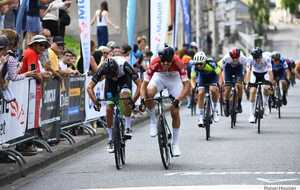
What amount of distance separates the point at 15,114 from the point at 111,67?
171cm

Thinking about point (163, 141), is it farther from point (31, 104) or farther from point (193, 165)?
point (31, 104)

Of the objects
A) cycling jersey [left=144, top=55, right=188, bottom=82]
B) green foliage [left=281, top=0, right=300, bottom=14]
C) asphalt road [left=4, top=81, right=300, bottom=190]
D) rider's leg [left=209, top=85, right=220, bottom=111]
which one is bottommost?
asphalt road [left=4, top=81, right=300, bottom=190]

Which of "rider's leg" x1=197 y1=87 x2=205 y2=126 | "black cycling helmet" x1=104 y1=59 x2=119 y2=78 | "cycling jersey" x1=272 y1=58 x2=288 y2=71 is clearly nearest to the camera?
"black cycling helmet" x1=104 y1=59 x2=119 y2=78

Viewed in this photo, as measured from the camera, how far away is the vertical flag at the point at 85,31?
20797mm

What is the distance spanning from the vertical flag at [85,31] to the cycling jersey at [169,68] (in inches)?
214

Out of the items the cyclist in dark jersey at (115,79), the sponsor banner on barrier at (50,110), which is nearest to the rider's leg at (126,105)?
the cyclist in dark jersey at (115,79)

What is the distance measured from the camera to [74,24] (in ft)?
146

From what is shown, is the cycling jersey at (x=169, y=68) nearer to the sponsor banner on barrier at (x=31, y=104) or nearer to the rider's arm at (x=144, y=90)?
the rider's arm at (x=144, y=90)

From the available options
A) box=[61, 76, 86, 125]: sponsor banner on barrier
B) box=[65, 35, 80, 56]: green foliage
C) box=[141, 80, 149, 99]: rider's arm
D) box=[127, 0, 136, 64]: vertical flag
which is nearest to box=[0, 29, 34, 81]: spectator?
box=[141, 80, 149, 99]: rider's arm

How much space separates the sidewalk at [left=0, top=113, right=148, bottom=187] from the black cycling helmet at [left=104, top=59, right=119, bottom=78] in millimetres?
1839

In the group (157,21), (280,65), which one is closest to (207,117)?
(280,65)

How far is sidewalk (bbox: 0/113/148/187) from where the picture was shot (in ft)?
44.9

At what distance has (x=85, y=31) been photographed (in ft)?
69.6

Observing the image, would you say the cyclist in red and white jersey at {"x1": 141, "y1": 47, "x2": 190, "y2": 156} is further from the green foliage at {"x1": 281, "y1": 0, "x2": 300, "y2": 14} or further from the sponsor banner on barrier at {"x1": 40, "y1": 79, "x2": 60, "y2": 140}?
the green foliage at {"x1": 281, "y1": 0, "x2": 300, "y2": 14}
